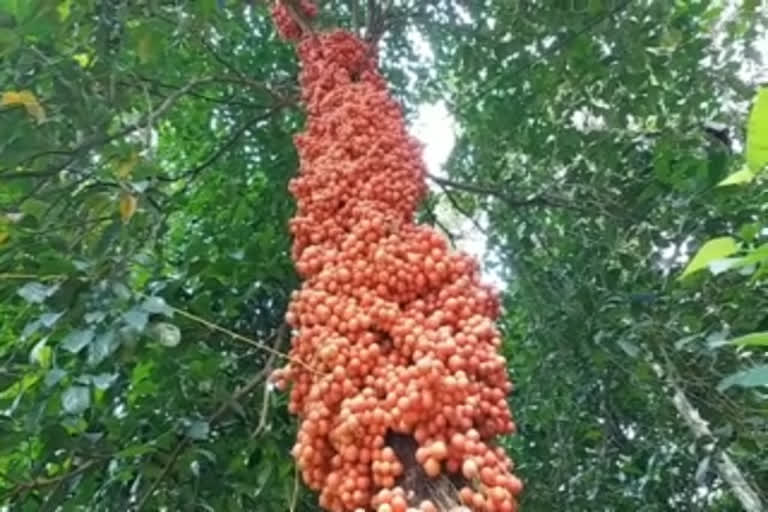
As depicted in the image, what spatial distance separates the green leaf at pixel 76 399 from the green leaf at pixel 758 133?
1448mm

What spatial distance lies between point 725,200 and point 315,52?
132 cm

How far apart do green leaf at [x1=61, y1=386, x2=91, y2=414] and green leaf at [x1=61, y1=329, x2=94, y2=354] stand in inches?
4.2

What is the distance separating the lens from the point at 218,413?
95.7 inches

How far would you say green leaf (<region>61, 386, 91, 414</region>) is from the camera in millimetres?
1828

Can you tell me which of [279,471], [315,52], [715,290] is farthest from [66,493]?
[715,290]

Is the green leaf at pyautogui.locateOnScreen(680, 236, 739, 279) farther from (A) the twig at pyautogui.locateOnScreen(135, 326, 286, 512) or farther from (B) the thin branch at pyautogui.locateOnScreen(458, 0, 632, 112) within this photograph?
(B) the thin branch at pyautogui.locateOnScreen(458, 0, 632, 112)

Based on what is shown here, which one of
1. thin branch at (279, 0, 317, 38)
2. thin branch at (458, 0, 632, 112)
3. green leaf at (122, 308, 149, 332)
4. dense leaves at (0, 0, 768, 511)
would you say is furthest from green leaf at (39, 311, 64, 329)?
thin branch at (458, 0, 632, 112)

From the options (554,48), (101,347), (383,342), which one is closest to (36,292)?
(101,347)

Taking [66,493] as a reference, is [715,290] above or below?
above

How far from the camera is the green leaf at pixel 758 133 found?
28.0 inches

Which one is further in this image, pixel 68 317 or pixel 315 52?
pixel 315 52

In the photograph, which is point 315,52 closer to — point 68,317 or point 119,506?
point 68,317

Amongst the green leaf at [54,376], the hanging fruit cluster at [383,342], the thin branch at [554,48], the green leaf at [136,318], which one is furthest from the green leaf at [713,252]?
the thin branch at [554,48]

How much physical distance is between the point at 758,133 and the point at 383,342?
3.21 feet
